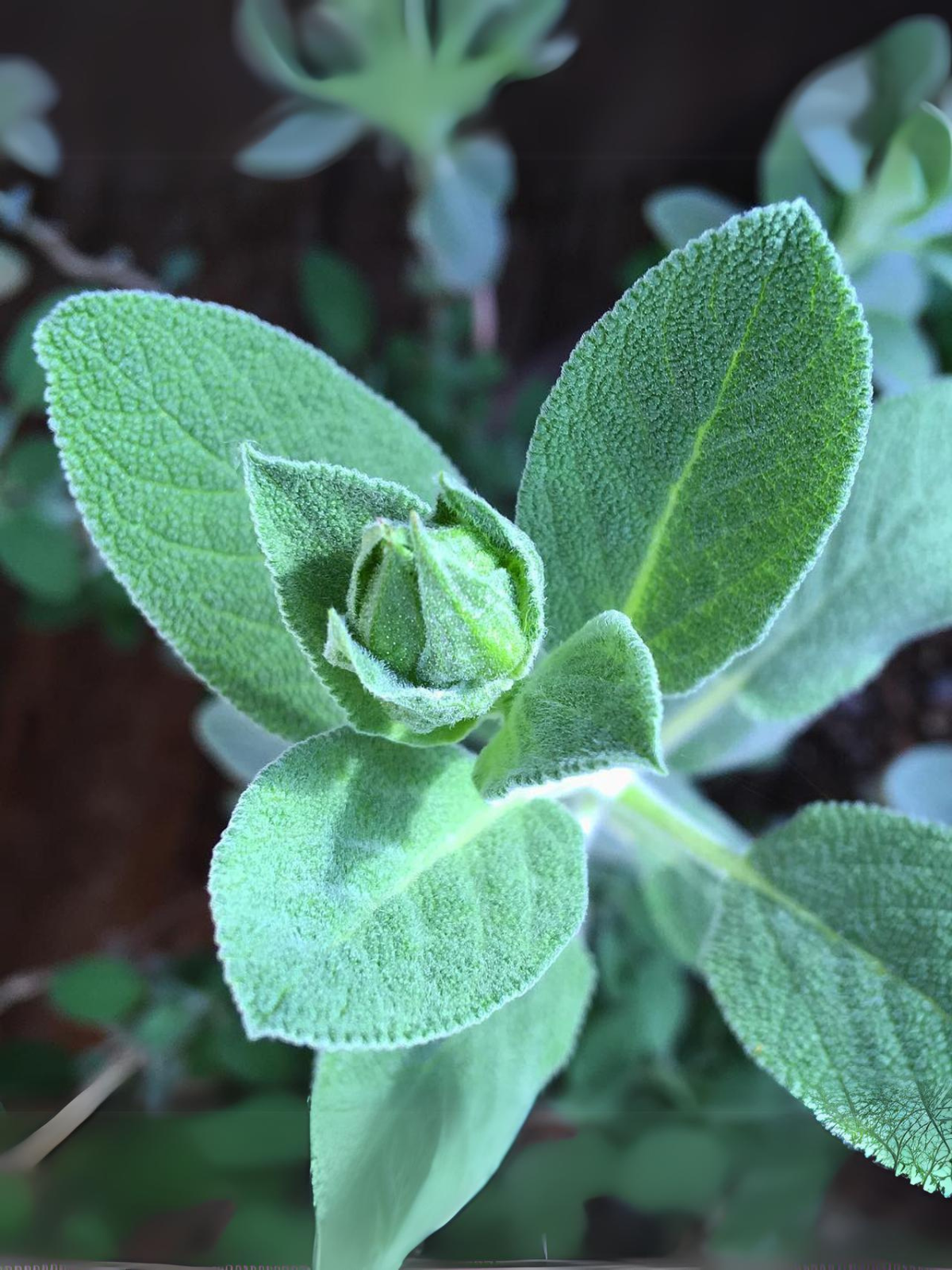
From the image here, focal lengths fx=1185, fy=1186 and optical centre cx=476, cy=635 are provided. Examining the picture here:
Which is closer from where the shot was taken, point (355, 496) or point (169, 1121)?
point (355, 496)

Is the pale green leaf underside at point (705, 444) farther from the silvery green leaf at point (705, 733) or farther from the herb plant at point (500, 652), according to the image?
the silvery green leaf at point (705, 733)

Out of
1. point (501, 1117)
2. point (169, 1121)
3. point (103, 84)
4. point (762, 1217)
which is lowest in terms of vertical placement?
point (762, 1217)

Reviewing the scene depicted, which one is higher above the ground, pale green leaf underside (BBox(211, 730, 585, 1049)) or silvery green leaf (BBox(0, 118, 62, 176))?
silvery green leaf (BBox(0, 118, 62, 176))

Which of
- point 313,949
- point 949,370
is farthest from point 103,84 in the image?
point 313,949

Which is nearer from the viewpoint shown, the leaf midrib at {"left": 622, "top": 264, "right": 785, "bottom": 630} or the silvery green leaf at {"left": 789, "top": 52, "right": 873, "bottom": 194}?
the leaf midrib at {"left": 622, "top": 264, "right": 785, "bottom": 630}

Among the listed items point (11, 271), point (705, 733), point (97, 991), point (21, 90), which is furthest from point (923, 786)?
point (21, 90)

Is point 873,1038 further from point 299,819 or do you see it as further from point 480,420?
point 480,420

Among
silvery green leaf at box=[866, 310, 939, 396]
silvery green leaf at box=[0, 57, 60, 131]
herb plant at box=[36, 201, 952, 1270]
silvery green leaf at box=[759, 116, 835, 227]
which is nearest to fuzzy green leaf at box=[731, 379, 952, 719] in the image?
herb plant at box=[36, 201, 952, 1270]

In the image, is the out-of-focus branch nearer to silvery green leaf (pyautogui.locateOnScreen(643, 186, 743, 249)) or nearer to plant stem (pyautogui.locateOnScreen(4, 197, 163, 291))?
plant stem (pyautogui.locateOnScreen(4, 197, 163, 291))
